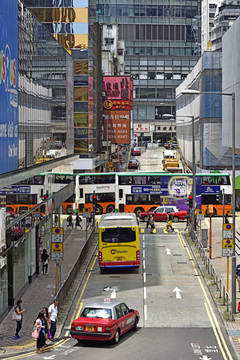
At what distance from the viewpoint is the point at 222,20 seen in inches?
6722

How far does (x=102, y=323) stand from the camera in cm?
2217

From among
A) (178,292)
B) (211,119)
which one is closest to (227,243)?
(178,292)

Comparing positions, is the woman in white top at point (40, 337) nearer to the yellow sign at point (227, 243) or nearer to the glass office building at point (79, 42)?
the yellow sign at point (227, 243)

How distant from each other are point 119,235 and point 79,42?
1718 inches

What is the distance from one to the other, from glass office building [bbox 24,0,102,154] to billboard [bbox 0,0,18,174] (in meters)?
46.3

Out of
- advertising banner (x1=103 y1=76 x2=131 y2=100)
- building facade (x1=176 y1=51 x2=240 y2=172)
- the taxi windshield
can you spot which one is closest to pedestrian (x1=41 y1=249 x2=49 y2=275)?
the taxi windshield

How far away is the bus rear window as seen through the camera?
36375 mm

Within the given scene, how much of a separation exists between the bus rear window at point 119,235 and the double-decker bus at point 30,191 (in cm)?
382

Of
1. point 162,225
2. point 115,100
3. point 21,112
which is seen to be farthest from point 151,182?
point 21,112

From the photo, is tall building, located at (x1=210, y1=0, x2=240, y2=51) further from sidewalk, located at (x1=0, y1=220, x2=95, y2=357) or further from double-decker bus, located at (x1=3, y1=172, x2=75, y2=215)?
sidewalk, located at (x1=0, y1=220, x2=95, y2=357)

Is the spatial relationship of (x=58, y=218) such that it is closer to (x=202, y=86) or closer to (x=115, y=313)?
(x=115, y=313)

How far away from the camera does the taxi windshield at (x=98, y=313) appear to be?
2266 centimetres

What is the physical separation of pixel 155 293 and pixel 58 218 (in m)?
16.6

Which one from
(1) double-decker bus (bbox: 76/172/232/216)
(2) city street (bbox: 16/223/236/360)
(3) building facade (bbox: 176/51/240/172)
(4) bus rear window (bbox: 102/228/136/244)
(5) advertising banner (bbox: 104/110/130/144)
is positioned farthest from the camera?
(5) advertising banner (bbox: 104/110/130/144)
